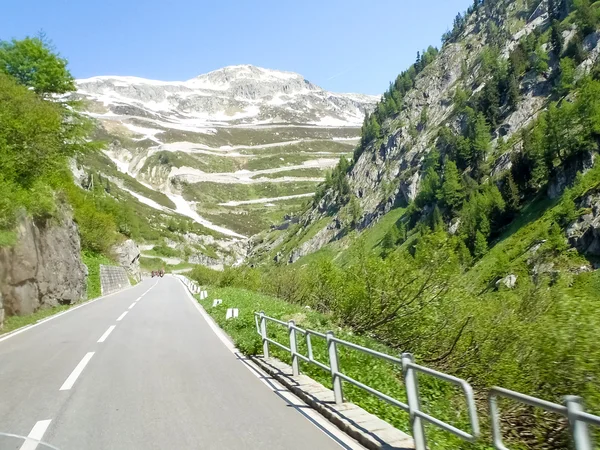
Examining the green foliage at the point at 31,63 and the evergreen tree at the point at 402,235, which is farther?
the evergreen tree at the point at 402,235

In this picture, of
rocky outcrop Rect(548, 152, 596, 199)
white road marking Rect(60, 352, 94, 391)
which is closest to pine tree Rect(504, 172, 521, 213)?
rocky outcrop Rect(548, 152, 596, 199)

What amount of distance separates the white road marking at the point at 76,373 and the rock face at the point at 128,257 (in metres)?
59.8

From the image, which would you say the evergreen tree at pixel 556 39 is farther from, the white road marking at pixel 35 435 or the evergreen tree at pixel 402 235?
the white road marking at pixel 35 435

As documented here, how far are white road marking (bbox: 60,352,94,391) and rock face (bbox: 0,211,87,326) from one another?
7831 millimetres

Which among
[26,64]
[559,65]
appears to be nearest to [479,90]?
[559,65]

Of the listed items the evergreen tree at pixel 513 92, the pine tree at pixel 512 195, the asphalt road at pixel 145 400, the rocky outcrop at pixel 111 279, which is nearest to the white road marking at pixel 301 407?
the asphalt road at pixel 145 400

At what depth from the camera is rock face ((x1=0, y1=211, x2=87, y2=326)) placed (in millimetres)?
19406

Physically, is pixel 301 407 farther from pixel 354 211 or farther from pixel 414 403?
pixel 354 211

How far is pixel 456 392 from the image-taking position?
8203 mm

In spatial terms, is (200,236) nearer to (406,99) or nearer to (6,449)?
(406,99)

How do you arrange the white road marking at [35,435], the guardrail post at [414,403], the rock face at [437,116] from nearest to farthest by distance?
the guardrail post at [414,403] → the white road marking at [35,435] → the rock face at [437,116]

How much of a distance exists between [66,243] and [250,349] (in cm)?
2152

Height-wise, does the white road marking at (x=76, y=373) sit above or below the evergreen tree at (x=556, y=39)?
below

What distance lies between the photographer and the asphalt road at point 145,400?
18.7 feet
